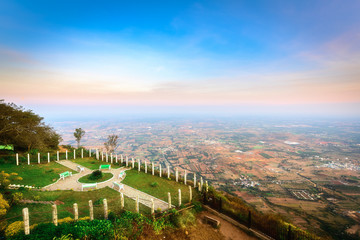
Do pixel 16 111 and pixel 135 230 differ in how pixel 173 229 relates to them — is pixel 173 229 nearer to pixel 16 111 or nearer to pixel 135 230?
pixel 135 230

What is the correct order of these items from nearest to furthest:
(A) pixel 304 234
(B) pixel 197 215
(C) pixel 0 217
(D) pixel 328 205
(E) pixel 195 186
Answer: (C) pixel 0 217 → (A) pixel 304 234 → (B) pixel 197 215 → (E) pixel 195 186 → (D) pixel 328 205

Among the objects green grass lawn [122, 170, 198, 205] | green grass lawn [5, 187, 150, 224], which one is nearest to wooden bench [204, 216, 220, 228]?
green grass lawn [122, 170, 198, 205]

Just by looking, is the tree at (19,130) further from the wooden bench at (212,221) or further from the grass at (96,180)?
the wooden bench at (212,221)

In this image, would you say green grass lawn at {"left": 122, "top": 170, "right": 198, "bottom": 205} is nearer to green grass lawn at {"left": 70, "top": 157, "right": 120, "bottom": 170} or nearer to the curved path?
the curved path

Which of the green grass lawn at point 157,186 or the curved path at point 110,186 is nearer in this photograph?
the curved path at point 110,186

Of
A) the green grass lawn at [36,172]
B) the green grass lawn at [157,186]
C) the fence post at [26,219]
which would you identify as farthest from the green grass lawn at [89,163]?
the fence post at [26,219]

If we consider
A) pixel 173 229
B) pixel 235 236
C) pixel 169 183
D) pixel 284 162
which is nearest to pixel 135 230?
pixel 173 229
